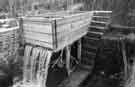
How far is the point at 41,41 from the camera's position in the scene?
2.56 meters

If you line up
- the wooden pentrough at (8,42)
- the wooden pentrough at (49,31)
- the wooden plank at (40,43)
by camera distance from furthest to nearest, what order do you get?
the wooden pentrough at (8,42), the wooden plank at (40,43), the wooden pentrough at (49,31)

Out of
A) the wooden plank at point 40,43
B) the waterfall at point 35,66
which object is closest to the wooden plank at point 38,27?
the wooden plank at point 40,43

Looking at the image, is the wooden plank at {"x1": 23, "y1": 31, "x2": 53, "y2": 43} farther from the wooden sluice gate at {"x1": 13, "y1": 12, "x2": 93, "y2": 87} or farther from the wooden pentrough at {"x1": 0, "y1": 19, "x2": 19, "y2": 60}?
the wooden pentrough at {"x1": 0, "y1": 19, "x2": 19, "y2": 60}

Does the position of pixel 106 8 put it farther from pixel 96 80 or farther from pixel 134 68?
pixel 96 80

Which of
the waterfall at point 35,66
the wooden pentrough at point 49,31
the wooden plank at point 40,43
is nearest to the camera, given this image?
the wooden pentrough at point 49,31

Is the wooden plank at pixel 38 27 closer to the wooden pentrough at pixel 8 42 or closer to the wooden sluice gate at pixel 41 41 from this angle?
the wooden sluice gate at pixel 41 41

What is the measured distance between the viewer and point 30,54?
9.31 ft

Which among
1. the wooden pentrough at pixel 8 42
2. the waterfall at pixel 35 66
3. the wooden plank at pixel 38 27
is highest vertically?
the wooden plank at pixel 38 27

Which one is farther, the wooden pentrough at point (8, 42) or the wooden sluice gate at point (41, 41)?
the wooden pentrough at point (8, 42)

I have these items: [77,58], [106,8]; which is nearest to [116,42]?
[77,58]

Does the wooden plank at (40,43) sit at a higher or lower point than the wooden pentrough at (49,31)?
lower

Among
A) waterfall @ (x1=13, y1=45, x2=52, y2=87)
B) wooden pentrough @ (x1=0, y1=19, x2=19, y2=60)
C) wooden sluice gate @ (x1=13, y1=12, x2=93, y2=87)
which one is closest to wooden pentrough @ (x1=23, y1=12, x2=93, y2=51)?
wooden sluice gate @ (x1=13, y1=12, x2=93, y2=87)

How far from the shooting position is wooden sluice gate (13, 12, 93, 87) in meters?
2.36

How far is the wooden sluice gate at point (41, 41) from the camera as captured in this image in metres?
2.36
